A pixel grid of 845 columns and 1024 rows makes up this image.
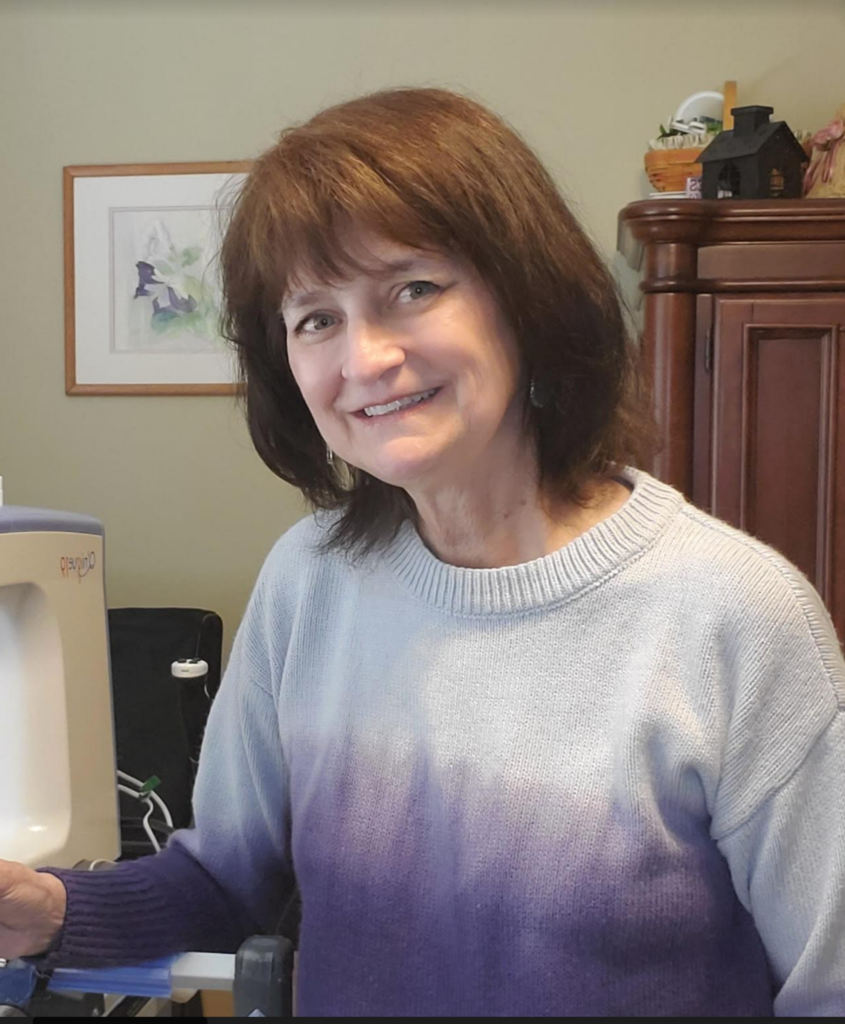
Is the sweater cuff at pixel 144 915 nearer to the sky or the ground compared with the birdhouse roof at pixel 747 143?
nearer to the ground

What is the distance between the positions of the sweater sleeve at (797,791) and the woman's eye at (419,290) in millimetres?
335

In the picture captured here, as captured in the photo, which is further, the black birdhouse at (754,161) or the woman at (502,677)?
the black birdhouse at (754,161)

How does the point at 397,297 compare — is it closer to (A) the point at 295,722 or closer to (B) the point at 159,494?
(A) the point at 295,722

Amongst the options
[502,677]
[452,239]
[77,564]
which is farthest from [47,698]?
[452,239]

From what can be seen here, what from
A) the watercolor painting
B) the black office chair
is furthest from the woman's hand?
the watercolor painting

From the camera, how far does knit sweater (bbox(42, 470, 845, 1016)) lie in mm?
751

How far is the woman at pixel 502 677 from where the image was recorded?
29.6 inches

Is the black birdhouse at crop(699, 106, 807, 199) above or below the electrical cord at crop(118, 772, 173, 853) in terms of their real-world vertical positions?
above

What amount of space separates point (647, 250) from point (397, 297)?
87 centimetres

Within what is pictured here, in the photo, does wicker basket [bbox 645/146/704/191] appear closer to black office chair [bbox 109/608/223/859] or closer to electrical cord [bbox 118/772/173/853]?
black office chair [bbox 109/608/223/859]

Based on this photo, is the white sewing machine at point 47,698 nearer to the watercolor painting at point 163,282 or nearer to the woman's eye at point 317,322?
the woman's eye at point 317,322

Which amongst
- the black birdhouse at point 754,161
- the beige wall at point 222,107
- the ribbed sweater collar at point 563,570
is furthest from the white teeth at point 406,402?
the beige wall at point 222,107

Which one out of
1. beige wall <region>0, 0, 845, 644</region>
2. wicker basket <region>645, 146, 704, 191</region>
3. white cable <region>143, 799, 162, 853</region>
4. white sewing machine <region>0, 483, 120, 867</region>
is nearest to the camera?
white sewing machine <region>0, 483, 120, 867</region>

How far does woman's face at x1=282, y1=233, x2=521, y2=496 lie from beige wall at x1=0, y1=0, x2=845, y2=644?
1358 millimetres
